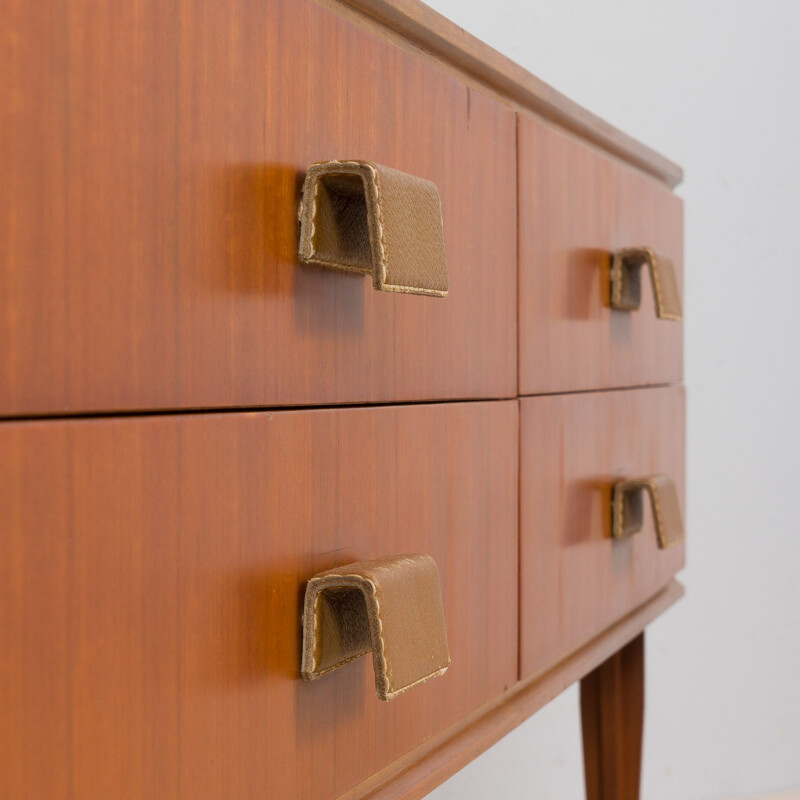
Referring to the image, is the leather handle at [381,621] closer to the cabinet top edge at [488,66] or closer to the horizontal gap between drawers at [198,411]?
the horizontal gap between drawers at [198,411]

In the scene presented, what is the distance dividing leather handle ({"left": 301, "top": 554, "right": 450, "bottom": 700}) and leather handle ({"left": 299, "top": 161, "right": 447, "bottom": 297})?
0.33ft

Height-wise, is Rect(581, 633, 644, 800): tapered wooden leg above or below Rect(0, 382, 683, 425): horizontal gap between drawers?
below

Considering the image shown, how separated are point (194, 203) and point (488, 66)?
0.23 meters

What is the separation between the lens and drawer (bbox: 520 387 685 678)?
1.75 feet

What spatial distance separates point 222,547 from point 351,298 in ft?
0.37

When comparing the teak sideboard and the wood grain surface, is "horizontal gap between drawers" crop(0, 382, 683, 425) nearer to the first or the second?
the teak sideboard

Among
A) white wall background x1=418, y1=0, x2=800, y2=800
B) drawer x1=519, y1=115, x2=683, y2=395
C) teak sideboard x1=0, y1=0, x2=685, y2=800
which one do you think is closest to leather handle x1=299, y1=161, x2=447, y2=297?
teak sideboard x1=0, y1=0, x2=685, y2=800

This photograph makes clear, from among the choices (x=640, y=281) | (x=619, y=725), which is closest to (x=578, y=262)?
(x=640, y=281)

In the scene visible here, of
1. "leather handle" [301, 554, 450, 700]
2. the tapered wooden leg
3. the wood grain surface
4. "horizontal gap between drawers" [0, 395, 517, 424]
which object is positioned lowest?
the tapered wooden leg

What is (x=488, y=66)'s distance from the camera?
482 millimetres

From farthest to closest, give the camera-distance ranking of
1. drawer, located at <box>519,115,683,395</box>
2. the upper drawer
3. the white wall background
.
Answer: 1. the white wall background
2. drawer, located at <box>519,115,683,395</box>
3. the upper drawer

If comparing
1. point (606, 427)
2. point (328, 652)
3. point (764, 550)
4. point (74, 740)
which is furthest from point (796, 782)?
point (74, 740)

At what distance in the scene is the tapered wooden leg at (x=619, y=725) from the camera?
2.93 ft

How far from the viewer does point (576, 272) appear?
23.1 inches
